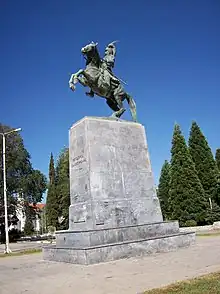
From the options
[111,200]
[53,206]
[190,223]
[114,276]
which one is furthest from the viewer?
[53,206]

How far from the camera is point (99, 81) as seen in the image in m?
12.0

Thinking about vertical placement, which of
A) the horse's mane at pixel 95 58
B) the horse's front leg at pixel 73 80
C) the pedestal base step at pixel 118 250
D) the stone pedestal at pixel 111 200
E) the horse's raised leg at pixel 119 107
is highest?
the horse's mane at pixel 95 58

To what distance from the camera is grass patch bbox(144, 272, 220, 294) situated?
4.62 metres

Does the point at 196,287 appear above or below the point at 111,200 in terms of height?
below

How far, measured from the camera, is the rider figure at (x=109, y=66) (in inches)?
481

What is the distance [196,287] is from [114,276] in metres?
2.06

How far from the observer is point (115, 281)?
235 inches

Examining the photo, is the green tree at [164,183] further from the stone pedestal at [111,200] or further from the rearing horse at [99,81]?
the stone pedestal at [111,200]

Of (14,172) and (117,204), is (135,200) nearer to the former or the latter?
(117,204)

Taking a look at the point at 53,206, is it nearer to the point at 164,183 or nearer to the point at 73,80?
the point at 164,183

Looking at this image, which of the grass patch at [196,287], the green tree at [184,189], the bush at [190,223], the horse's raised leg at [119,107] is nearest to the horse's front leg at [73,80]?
the horse's raised leg at [119,107]

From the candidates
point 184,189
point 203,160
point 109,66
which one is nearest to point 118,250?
point 109,66

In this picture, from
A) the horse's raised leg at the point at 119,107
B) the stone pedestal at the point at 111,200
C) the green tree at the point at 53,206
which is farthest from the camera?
the green tree at the point at 53,206

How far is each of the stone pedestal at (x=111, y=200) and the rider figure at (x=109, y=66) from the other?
1.67m
